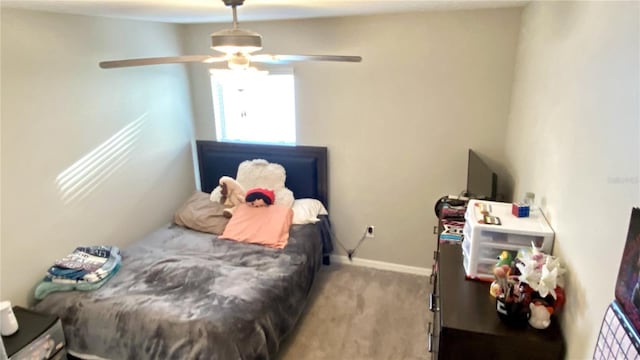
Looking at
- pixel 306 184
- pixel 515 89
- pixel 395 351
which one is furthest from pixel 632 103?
pixel 306 184

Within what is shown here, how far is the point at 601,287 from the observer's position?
1227mm

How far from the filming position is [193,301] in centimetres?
237

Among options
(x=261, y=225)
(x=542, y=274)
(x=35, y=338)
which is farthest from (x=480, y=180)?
(x=35, y=338)

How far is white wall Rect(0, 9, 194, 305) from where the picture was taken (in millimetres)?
2404

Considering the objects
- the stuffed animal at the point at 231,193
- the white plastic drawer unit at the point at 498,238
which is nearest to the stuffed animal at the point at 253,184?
the stuffed animal at the point at 231,193

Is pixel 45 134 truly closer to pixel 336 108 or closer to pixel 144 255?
pixel 144 255

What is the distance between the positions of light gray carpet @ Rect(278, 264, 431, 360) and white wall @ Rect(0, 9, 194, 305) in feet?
5.47

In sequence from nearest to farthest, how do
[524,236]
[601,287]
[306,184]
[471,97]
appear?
[601,287] → [524,236] → [471,97] → [306,184]

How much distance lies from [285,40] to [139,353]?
2618 mm

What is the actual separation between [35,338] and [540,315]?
2523 millimetres

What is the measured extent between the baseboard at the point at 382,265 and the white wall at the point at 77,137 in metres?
1.74

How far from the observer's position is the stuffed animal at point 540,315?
5.07ft

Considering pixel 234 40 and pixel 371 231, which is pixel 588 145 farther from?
pixel 371 231

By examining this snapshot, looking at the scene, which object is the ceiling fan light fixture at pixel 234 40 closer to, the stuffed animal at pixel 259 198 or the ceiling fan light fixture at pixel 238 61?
the ceiling fan light fixture at pixel 238 61
